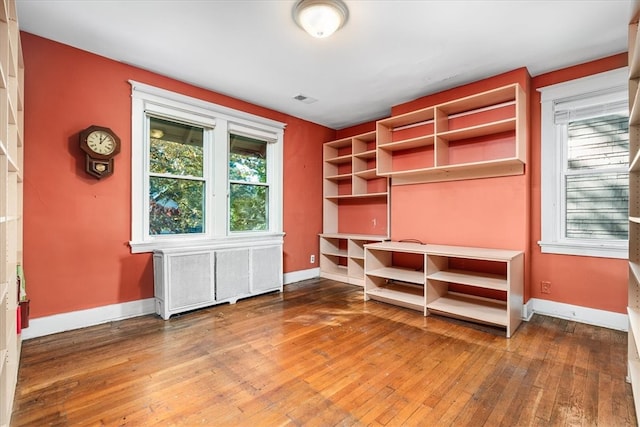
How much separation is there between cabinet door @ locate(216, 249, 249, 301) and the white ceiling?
2.06 meters

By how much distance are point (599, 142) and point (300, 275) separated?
400 centimetres

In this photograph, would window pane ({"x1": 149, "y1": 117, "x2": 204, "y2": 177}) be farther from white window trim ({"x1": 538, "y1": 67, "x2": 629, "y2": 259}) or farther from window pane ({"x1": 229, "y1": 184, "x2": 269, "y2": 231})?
white window trim ({"x1": 538, "y1": 67, "x2": 629, "y2": 259})

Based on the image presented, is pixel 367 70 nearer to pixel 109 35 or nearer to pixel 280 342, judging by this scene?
pixel 109 35

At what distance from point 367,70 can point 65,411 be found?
3627mm

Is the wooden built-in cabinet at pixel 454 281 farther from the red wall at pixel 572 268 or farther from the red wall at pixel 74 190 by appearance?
the red wall at pixel 74 190

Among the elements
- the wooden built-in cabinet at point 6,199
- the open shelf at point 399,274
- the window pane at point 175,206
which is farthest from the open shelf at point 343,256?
the wooden built-in cabinet at point 6,199

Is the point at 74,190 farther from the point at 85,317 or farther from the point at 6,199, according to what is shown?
the point at 6,199

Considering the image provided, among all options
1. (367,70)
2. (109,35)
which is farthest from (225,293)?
(367,70)

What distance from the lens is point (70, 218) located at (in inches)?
109

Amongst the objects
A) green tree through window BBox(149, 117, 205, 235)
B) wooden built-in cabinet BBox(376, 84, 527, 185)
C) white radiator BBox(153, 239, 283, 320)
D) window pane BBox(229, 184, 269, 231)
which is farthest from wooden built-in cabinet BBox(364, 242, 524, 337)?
green tree through window BBox(149, 117, 205, 235)

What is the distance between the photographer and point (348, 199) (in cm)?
525

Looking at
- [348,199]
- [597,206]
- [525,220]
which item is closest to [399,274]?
[525,220]

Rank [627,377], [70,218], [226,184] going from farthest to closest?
[226,184], [70,218], [627,377]

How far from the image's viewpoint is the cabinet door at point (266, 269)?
3846 millimetres
